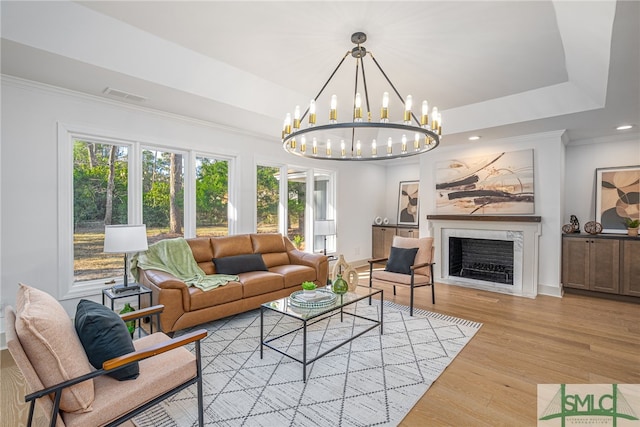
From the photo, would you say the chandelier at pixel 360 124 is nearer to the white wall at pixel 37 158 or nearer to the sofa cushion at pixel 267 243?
the sofa cushion at pixel 267 243

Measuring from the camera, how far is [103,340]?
5.19ft

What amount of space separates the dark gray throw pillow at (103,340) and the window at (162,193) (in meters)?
2.55

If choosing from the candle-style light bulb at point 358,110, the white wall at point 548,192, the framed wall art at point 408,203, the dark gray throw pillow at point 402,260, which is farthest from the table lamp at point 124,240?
the framed wall art at point 408,203

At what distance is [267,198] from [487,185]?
3775 mm

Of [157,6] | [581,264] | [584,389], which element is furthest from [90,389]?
[581,264]

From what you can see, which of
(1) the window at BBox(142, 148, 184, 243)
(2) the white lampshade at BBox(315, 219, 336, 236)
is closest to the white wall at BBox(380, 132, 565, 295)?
(2) the white lampshade at BBox(315, 219, 336, 236)

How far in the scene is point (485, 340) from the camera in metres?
3.16

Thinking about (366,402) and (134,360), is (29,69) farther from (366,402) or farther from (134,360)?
(366,402)

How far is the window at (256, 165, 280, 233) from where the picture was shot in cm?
524

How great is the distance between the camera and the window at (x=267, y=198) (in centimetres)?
524

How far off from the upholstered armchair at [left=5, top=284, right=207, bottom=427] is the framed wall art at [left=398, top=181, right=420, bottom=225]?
20.4ft

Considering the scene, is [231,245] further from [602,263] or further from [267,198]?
[602,263]

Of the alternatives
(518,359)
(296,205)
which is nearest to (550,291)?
(518,359)

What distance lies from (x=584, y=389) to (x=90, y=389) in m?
3.22
